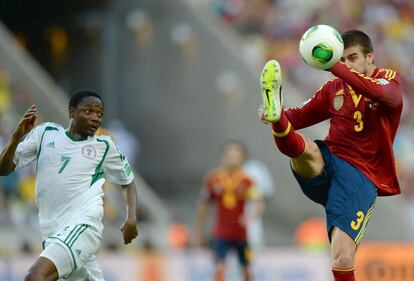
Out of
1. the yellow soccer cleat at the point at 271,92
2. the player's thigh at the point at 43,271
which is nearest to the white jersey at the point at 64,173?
the player's thigh at the point at 43,271

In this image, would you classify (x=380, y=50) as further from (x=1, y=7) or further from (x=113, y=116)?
(x=1, y=7)

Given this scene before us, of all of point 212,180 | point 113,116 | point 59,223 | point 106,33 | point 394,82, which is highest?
point 106,33

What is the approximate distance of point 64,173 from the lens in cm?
889

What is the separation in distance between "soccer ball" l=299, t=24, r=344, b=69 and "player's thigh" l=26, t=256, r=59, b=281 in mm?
2387

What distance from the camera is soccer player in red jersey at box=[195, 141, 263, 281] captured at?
15.0 meters

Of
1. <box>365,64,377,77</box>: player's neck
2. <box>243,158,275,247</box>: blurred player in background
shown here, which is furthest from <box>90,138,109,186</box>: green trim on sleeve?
<box>243,158,275,247</box>: blurred player in background

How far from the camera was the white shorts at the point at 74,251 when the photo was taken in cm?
862

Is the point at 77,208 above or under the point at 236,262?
under

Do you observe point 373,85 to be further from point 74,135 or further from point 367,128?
point 74,135

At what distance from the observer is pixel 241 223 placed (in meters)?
15.0

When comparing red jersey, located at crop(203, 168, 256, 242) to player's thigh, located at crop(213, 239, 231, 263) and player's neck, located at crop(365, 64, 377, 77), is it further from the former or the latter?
player's neck, located at crop(365, 64, 377, 77)

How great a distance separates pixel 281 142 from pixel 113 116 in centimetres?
1440

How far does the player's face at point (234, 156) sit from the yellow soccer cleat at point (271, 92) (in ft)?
21.2

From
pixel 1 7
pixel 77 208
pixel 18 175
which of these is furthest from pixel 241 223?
pixel 1 7
